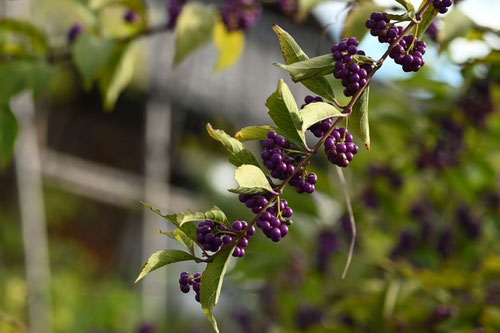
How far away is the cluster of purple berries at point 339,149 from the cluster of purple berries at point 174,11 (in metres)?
0.94

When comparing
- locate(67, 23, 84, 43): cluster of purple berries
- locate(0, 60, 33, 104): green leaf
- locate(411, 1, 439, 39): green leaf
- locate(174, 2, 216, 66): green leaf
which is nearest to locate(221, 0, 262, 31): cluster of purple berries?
locate(174, 2, 216, 66): green leaf

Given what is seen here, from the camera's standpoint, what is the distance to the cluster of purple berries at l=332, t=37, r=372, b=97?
0.79m

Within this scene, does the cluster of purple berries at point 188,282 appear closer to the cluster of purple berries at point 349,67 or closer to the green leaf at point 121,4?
the cluster of purple berries at point 349,67

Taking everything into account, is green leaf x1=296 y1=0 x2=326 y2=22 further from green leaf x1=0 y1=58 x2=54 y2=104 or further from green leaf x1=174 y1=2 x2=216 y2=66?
green leaf x1=0 y1=58 x2=54 y2=104

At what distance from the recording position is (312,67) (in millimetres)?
802

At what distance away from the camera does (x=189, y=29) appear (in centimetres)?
153

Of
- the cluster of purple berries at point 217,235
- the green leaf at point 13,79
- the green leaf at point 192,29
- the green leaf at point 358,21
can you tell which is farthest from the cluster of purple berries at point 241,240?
the green leaf at point 13,79

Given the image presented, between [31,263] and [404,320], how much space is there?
288cm

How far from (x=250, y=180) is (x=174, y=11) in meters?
1.01

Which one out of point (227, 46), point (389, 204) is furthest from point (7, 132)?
point (389, 204)

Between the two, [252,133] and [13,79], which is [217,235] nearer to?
[252,133]

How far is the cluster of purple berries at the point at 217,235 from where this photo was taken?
769 millimetres

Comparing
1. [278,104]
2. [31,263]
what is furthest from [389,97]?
[31,263]

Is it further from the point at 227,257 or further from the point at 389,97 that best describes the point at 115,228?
the point at 227,257
